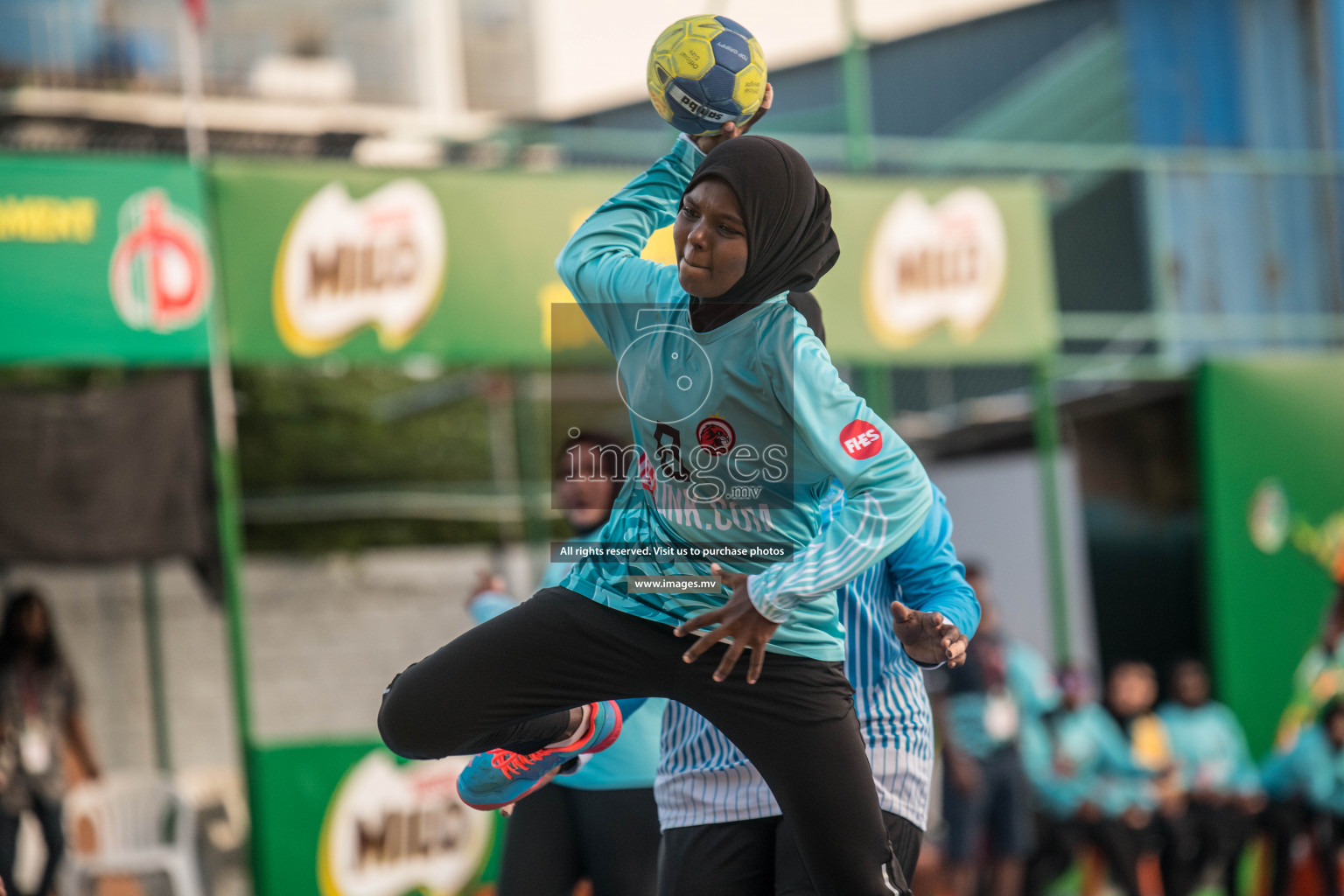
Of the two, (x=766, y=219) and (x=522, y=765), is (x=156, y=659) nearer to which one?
(x=522, y=765)

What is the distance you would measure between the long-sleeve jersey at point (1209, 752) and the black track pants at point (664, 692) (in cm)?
676

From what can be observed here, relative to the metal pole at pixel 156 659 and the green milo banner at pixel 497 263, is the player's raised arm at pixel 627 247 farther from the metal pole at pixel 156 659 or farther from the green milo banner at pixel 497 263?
the metal pole at pixel 156 659

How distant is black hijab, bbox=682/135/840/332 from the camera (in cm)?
267

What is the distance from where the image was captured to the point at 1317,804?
29.3 feet

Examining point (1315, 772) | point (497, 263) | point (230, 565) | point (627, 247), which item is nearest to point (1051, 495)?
point (1315, 772)

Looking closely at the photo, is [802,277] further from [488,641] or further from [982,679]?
[982,679]

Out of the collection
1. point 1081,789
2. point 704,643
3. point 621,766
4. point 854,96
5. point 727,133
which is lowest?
point 1081,789

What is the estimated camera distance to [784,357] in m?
2.63

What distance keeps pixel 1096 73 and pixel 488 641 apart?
10572mm

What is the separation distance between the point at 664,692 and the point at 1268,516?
26.0 ft

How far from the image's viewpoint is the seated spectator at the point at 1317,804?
29.1 ft

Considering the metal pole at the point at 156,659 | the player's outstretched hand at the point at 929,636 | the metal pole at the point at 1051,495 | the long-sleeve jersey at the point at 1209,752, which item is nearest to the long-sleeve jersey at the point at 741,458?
the player's outstretched hand at the point at 929,636

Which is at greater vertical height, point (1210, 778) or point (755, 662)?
point (755, 662)

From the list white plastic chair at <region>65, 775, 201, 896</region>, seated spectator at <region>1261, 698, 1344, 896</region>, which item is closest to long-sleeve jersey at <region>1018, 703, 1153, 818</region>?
seated spectator at <region>1261, 698, 1344, 896</region>
